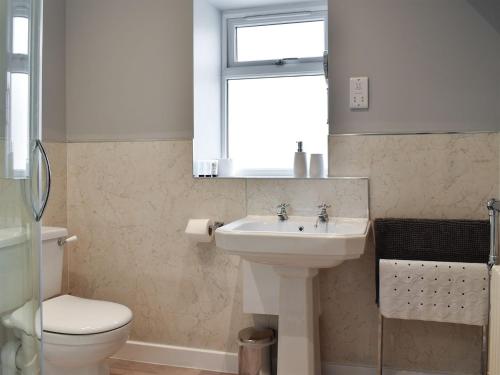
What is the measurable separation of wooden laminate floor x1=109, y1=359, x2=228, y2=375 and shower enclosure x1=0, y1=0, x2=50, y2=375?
129cm

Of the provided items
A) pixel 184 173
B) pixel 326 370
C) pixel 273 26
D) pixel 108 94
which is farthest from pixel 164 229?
pixel 273 26

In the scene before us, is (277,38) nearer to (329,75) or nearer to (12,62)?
(329,75)

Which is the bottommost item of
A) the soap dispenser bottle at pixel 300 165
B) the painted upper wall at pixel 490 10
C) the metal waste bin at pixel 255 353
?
the metal waste bin at pixel 255 353

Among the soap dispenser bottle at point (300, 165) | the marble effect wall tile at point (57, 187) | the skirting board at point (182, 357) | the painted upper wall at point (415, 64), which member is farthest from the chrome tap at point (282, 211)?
the marble effect wall tile at point (57, 187)

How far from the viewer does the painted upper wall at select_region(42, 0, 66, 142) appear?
8.30 ft

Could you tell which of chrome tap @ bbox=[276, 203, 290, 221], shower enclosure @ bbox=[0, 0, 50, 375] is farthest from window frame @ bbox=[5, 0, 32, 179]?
chrome tap @ bbox=[276, 203, 290, 221]

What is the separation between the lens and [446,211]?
83.7 inches

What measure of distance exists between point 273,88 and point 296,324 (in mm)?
1262

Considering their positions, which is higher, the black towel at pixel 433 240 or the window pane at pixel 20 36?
the window pane at pixel 20 36

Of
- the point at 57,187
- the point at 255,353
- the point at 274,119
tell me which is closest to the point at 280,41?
the point at 274,119

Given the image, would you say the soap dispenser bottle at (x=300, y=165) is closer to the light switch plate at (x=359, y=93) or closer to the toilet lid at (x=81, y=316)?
the light switch plate at (x=359, y=93)

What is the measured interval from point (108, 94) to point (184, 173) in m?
0.61

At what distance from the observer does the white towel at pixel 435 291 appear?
6.14 feet

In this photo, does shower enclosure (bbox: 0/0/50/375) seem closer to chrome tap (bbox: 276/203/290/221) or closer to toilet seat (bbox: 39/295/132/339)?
toilet seat (bbox: 39/295/132/339)
